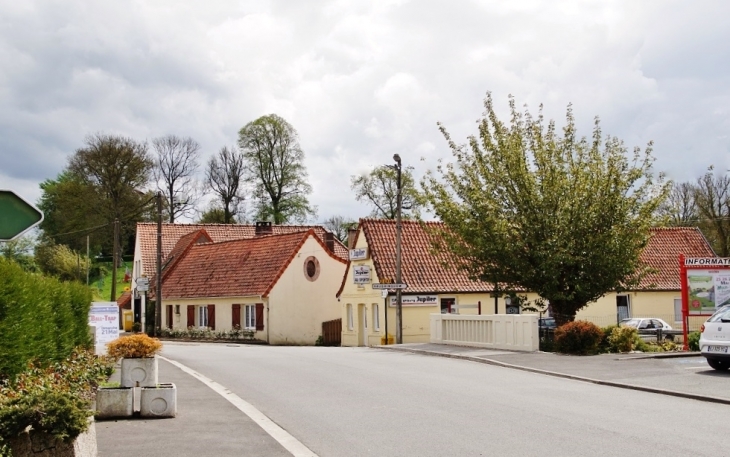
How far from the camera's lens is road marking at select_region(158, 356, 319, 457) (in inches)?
424

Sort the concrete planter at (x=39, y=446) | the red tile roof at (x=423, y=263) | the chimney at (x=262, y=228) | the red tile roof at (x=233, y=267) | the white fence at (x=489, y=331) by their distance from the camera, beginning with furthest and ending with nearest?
1. the chimney at (x=262, y=228)
2. the red tile roof at (x=233, y=267)
3. the red tile roof at (x=423, y=263)
4. the white fence at (x=489, y=331)
5. the concrete planter at (x=39, y=446)

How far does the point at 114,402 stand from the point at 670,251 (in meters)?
44.3

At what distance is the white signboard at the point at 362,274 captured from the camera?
44875 millimetres

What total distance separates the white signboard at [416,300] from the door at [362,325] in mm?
4264

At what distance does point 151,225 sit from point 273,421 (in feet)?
190

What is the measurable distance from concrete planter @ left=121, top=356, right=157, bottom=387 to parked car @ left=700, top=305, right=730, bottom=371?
1301 cm

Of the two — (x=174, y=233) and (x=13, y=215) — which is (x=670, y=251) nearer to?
(x=174, y=233)

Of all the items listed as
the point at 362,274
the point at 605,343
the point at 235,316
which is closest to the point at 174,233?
the point at 235,316

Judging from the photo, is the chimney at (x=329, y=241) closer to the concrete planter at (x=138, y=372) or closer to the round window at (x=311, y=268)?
the round window at (x=311, y=268)

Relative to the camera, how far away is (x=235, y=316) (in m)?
53.5

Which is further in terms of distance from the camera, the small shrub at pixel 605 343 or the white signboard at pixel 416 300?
the white signboard at pixel 416 300

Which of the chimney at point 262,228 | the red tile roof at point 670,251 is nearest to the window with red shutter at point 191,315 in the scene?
the chimney at point 262,228

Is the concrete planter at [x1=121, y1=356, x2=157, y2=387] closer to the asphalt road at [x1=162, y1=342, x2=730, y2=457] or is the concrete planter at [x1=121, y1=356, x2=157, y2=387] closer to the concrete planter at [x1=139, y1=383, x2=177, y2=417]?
the concrete planter at [x1=139, y1=383, x2=177, y2=417]

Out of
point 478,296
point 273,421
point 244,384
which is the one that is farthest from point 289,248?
point 273,421
